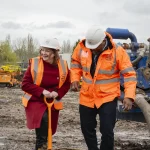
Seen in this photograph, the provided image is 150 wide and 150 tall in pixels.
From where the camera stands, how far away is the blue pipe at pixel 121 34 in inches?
245

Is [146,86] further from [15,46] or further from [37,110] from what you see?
[15,46]

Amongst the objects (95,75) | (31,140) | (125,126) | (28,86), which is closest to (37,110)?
(28,86)

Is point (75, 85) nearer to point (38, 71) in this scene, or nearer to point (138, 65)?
point (38, 71)

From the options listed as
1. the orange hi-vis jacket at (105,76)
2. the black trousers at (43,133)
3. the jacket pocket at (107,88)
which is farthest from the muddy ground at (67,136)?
the jacket pocket at (107,88)

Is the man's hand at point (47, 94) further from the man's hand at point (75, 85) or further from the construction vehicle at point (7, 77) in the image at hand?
the construction vehicle at point (7, 77)

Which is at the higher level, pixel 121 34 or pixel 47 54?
pixel 121 34

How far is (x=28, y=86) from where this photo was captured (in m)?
4.95

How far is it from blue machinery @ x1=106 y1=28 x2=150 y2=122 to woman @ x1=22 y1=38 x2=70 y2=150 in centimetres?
112

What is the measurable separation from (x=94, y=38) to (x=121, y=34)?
167 centimetres

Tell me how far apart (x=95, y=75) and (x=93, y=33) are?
510 millimetres

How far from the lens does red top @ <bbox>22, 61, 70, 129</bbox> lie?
4.94 metres

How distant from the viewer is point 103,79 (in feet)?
15.6

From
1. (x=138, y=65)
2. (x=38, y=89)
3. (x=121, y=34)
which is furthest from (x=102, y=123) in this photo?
(x=121, y=34)

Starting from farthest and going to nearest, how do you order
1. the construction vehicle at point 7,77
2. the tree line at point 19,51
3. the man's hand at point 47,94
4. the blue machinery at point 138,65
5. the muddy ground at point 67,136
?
the tree line at point 19,51
the construction vehicle at point 7,77
the muddy ground at point 67,136
the blue machinery at point 138,65
the man's hand at point 47,94
